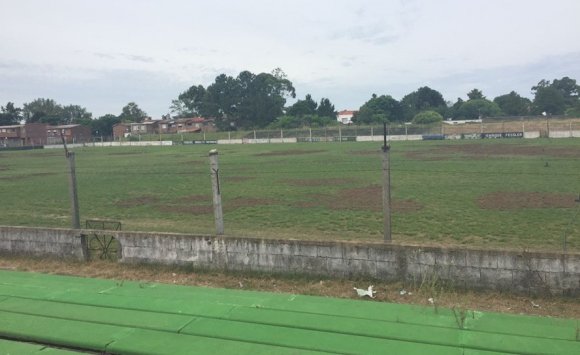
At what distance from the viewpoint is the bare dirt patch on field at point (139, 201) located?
1562 centimetres

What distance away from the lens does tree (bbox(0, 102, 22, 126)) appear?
111 m

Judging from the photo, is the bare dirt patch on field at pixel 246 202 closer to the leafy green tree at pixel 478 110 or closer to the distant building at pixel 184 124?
the leafy green tree at pixel 478 110

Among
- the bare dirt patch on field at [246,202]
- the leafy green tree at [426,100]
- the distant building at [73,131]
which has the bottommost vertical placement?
the bare dirt patch on field at [246,202]

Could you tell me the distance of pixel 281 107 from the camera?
113062 mm

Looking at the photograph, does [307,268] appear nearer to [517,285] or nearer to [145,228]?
[517,285]

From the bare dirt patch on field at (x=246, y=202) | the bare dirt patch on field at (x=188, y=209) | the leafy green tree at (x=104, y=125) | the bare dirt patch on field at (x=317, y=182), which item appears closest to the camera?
the bare dirt patch on field at (x=188, y=209)

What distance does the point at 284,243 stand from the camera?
739 cm

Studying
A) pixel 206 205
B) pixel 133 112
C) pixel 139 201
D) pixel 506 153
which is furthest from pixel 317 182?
pixel 133 112

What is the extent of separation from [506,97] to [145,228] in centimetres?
11844

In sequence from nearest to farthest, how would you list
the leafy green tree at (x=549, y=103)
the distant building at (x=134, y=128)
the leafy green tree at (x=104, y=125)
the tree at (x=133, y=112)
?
the leafy green tree at (x=549, y=103), the distant building at (x=134, y=128), the leafy green tree at (x=104, y=125), the tree at (x=133, y=112)

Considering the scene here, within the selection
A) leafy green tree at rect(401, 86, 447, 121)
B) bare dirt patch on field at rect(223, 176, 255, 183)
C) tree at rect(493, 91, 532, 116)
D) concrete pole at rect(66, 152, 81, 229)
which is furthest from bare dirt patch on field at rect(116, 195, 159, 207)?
leafy green tree at rect(401, 86, 447, 121)

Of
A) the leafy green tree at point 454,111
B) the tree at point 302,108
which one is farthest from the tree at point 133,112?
the leafy green tree at point 454,111

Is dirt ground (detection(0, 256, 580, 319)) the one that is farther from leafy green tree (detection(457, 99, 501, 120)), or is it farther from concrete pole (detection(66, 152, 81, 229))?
leafy green tree (detection(457, 99, 501, 120))

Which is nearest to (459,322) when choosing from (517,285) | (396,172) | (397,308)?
(397,308)
